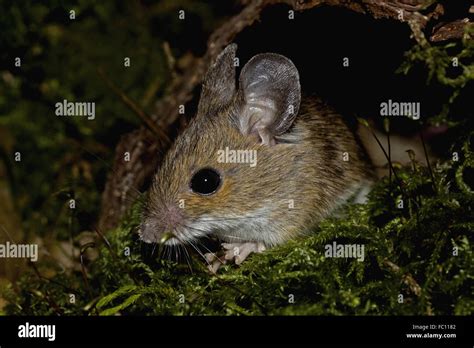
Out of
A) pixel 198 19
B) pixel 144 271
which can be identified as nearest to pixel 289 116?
pixel 144 271

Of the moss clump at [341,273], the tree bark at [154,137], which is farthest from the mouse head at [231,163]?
the tree bark at [154,137]

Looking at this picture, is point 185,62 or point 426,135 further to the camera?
point 185,62

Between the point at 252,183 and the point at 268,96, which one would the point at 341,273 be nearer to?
the point at 252,183

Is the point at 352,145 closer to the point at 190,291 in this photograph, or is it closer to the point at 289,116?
the point at 289,116

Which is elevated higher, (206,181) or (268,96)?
(268,96)

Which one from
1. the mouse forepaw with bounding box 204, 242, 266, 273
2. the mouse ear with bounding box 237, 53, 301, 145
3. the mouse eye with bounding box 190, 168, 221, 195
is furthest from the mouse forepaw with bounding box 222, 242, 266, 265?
the mouse ear with bounding box 237, 53, 301, 145

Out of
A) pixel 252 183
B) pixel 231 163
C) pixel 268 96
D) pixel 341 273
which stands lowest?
pixel 341 273

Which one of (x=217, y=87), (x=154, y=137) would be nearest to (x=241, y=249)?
(x=217, y=87)

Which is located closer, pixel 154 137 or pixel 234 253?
pixel 234 253
